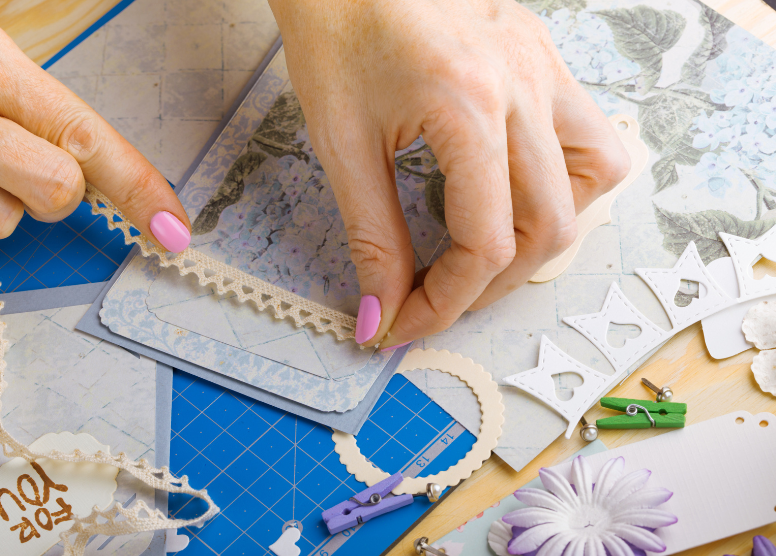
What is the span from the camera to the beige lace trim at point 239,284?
3.17 ft

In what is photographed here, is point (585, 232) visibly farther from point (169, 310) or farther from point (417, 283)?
point (169, 310)

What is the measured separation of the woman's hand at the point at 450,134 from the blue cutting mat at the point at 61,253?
0.49 metres

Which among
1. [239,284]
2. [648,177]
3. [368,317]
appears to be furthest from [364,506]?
[648,177]

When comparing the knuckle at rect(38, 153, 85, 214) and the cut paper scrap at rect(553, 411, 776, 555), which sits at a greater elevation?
the knuckle at rect(38, 153, 85, 214)

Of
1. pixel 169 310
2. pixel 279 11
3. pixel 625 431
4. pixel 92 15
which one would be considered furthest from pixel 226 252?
pixel 625 431

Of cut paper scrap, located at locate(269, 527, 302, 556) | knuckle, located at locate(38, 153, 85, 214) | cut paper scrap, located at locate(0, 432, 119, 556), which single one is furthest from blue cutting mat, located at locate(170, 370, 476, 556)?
knuckle, located at locate(38, 153, 85, 214)

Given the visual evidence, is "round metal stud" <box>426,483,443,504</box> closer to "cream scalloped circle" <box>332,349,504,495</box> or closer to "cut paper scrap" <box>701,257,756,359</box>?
"cream scalloped circle" <box>332,349,504,495</box>

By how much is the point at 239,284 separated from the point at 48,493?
46 centimetres

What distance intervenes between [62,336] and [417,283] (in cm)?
64

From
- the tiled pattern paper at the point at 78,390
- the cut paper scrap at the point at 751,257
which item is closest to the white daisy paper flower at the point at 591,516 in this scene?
the cut paper scrap at the point at 751,257

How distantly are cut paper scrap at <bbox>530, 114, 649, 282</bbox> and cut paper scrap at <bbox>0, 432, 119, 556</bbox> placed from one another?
818 mm

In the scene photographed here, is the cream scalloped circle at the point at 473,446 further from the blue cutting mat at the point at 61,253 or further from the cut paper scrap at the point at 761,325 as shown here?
the blue cutting mat at the point at 61,253

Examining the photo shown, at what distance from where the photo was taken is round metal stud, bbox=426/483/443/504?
0.89m

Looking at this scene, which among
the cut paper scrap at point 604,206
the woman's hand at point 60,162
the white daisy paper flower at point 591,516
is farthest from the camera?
the cut paper scrap at point 604,206
